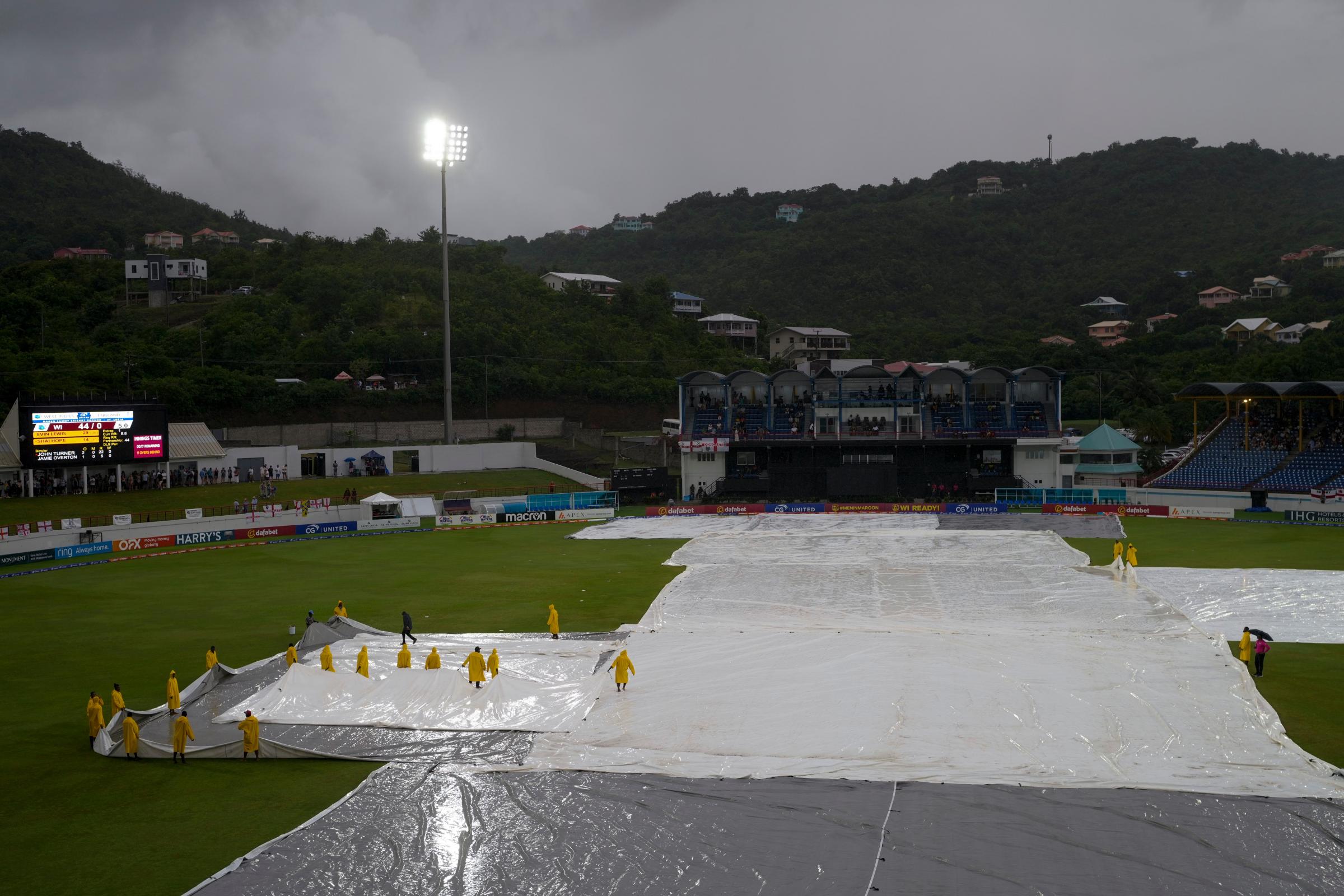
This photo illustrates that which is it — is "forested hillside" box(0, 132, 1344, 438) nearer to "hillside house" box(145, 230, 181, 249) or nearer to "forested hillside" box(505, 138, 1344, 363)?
"forested hillside" box(505, 138, 1344, 363)

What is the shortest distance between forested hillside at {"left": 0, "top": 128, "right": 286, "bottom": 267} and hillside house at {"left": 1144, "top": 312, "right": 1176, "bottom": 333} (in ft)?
369

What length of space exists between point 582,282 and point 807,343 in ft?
80.1

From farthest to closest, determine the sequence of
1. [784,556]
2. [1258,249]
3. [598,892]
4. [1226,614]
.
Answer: [1258,249], [784,556], [1226,614], [598,892]

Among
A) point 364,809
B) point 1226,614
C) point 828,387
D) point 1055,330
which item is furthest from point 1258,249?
point 364,809

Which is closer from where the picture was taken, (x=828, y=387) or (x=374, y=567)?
(x=374, y=567)

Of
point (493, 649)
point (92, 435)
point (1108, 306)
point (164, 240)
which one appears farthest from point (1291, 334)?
point (164, 240)

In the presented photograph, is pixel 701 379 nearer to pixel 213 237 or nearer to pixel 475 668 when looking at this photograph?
pixel 475 668

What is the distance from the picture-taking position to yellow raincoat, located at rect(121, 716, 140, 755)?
740 inches

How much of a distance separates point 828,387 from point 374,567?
33.5 metres

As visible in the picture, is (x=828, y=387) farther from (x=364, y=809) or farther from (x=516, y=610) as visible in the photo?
(x=364, y=809)

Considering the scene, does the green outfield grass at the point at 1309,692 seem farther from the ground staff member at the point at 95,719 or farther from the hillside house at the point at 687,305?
the hillside house at the point at 687,305

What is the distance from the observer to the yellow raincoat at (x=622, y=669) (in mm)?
22281

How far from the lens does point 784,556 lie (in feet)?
132

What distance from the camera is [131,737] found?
18.8 m
